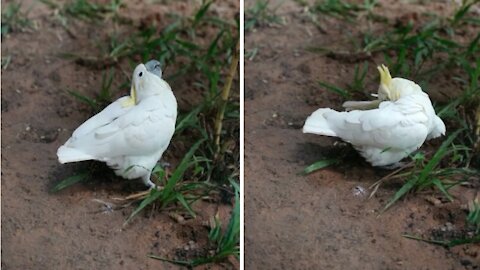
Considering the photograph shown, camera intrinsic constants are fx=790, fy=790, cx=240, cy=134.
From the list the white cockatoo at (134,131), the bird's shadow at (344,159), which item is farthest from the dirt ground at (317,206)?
the white cockatoo at (134,131)

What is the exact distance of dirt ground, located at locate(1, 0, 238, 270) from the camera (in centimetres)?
92

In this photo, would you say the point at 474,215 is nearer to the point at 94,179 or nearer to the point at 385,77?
the point at 385,77

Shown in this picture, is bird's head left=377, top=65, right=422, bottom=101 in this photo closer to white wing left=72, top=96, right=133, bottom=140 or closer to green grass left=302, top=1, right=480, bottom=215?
green grass left=302, top=1, right=480, bottom=215

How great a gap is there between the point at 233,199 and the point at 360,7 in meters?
0.38

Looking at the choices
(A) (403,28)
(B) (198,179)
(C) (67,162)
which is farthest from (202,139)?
(A) (403,28)

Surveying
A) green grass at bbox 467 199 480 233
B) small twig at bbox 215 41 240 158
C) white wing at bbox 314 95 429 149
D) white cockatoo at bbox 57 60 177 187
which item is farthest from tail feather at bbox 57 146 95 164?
green grass at bbox 467 199 480 233

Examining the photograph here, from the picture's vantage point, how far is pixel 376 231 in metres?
0.91

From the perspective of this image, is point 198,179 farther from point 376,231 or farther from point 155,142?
point 376,231

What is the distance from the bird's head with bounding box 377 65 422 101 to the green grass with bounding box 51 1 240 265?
0.66ft

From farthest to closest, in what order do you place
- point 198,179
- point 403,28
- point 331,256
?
point 403,28, point 198,179, point 331,256

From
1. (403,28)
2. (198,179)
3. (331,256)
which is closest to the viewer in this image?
(331,256)

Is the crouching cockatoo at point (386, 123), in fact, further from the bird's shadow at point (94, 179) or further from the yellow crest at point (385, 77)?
the bird's shadow at point (94, 179)

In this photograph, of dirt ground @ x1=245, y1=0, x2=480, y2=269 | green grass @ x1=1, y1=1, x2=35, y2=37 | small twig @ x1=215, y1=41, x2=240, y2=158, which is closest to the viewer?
dirt ground @ x1=245, y1=0, x2=480, y2=269

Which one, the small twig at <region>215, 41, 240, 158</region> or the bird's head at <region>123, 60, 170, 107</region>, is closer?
the bird's head at <region>123, 60, 170, 107</region>
